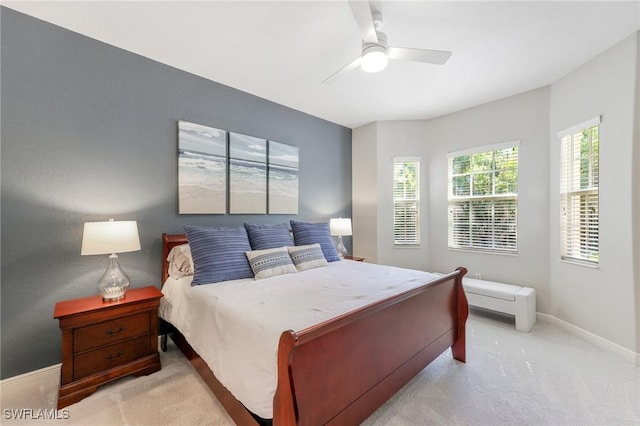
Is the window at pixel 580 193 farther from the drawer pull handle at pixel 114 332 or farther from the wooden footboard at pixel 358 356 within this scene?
the drawer pull handle at pixel 114 332

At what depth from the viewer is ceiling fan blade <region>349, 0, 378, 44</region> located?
1693 millimetres

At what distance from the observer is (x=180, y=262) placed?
8.25 feet

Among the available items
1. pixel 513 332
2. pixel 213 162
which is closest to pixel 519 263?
pixel 513 332

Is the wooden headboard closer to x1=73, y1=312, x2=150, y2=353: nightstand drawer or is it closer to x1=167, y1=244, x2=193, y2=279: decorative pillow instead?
x1=167, y1=244, x2=193, y2=279: decorative pillow

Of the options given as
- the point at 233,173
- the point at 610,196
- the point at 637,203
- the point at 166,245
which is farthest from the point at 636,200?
the point at 166,245

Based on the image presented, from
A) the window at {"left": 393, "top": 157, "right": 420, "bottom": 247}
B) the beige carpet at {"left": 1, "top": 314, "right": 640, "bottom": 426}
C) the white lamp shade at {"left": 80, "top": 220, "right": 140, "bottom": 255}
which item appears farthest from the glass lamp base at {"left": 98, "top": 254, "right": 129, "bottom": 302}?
the window at {"left": 393, "top": 157, "right": 420, "bottom": 247}

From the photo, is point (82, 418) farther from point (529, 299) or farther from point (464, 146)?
point (464, 146)

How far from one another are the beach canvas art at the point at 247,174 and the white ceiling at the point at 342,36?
2.21 ft

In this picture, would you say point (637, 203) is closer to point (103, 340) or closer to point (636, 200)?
point (636, 200)

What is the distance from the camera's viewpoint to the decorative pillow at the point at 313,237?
327 cm

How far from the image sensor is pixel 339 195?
461 cm

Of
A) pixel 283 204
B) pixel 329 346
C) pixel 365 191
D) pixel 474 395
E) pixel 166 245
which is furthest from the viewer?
pixel 365 191

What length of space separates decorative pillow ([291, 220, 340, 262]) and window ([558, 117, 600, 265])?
2.68 metres

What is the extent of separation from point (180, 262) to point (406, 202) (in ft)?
11.5
